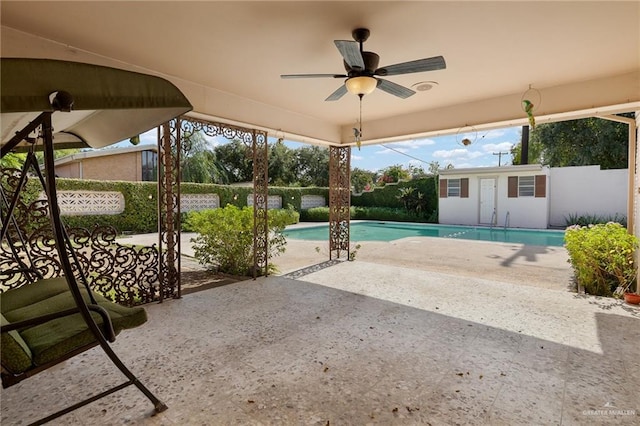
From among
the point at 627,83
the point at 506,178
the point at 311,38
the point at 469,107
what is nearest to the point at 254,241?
the point at 311,38

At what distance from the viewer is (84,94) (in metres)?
1.57

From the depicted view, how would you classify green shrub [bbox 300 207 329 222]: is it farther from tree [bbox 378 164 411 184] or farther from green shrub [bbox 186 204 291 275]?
green shrub [bbox 186 204 291 275]

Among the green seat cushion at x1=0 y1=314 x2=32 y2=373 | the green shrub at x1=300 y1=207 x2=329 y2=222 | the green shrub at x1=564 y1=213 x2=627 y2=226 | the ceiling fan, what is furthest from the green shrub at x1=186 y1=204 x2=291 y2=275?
A: the green shrub at x1=564 y1=213 x2=627 y2=226

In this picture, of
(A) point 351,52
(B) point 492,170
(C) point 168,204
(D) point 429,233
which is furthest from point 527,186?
(C) point 168,204

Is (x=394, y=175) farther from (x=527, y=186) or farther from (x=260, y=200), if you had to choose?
(x=260, y=200)

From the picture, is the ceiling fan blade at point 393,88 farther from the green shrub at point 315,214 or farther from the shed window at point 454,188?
the green shrub at point 315,214

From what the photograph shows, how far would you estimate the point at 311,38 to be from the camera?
301 centimetres

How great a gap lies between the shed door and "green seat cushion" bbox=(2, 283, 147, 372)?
51.2ft

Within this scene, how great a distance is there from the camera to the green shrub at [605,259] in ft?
14.4

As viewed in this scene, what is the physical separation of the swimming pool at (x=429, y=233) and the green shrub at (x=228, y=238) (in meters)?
5.35

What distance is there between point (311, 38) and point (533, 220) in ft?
46.9

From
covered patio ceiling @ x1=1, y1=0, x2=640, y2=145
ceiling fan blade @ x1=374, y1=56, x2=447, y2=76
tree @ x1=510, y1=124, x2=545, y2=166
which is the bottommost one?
ceiling fan blade @ x1=374, y1=56, x2=447, y2=76

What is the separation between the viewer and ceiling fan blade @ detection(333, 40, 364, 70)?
2.44 m

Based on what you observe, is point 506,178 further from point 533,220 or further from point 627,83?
point 627,83
